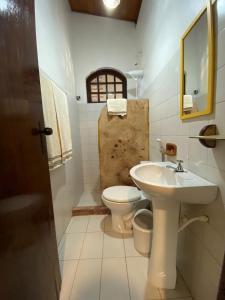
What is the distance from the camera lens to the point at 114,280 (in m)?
1.20

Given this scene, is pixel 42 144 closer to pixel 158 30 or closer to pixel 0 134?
pixel 0 134

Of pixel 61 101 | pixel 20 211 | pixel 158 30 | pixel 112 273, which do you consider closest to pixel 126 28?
pixel 158 30

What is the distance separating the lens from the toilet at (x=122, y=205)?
1616mm

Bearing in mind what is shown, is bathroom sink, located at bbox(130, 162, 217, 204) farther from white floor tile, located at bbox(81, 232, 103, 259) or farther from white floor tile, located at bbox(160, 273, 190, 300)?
white floor tile, located at bbox(81, 232, 103, 259)

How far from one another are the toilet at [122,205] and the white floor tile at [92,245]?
0.69ft

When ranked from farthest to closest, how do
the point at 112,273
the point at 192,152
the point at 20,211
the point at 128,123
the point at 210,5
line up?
the point at 128,123
the point at 112,273
the point at 192,152
the point at 210,5
the point at 20,211

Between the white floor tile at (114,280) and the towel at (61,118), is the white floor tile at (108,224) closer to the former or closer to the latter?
the white floor tile at (114,280)

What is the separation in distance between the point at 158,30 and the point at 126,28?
4.01 ft

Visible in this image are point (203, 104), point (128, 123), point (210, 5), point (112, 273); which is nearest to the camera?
point (210, 5)

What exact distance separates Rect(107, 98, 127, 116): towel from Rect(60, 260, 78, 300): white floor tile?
163 centimetres

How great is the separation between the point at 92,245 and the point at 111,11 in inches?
122

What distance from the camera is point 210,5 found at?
83 cm

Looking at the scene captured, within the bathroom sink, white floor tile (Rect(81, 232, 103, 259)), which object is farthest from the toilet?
the bathroom sink

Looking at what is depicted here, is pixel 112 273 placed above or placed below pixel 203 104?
below
